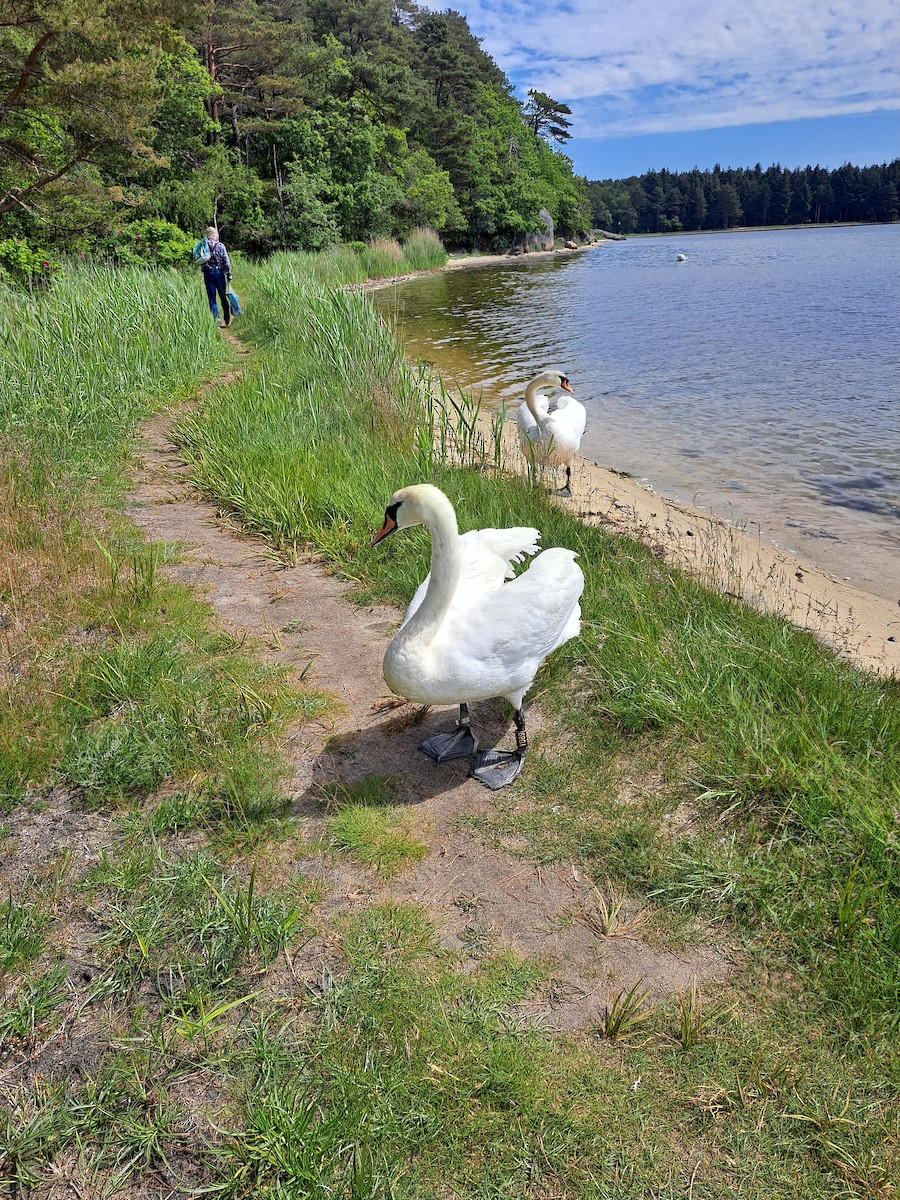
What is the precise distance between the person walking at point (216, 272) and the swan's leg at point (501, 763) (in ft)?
41.5

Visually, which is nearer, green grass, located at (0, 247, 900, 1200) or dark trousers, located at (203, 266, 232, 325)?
green grass, located at (0, 247, 900, 1200)

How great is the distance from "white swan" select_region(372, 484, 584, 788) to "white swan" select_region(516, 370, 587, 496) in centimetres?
477

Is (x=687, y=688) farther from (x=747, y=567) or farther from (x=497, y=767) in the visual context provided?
(x=747, y=567)

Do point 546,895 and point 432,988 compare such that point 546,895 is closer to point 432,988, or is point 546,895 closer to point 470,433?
point 432,988

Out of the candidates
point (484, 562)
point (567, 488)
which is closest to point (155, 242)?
point (567, 488)

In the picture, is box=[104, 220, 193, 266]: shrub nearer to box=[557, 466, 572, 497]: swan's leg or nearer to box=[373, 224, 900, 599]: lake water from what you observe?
box=[373, 224, 900, 599]: lake water

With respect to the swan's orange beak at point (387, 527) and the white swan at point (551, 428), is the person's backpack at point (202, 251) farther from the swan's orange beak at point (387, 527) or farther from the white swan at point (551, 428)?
the swan's orange beak at point (387, 527)

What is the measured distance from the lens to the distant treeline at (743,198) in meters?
128

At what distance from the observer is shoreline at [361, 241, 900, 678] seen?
17.1 ft

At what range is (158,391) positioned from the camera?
31.4 ft

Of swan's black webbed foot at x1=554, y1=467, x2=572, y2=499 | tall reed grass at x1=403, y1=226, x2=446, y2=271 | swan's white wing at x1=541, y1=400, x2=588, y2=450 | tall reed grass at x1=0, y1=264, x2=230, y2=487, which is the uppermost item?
tall reed grass at x1=403, y1=226, x2=446, y2=271

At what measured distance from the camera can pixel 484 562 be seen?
3799 mm

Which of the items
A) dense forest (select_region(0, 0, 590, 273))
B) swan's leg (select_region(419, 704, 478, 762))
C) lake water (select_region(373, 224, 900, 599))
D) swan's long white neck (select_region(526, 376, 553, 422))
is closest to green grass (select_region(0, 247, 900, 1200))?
swan's leg (select_region(419, 704, 478, 762))

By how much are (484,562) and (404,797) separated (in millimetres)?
1251
